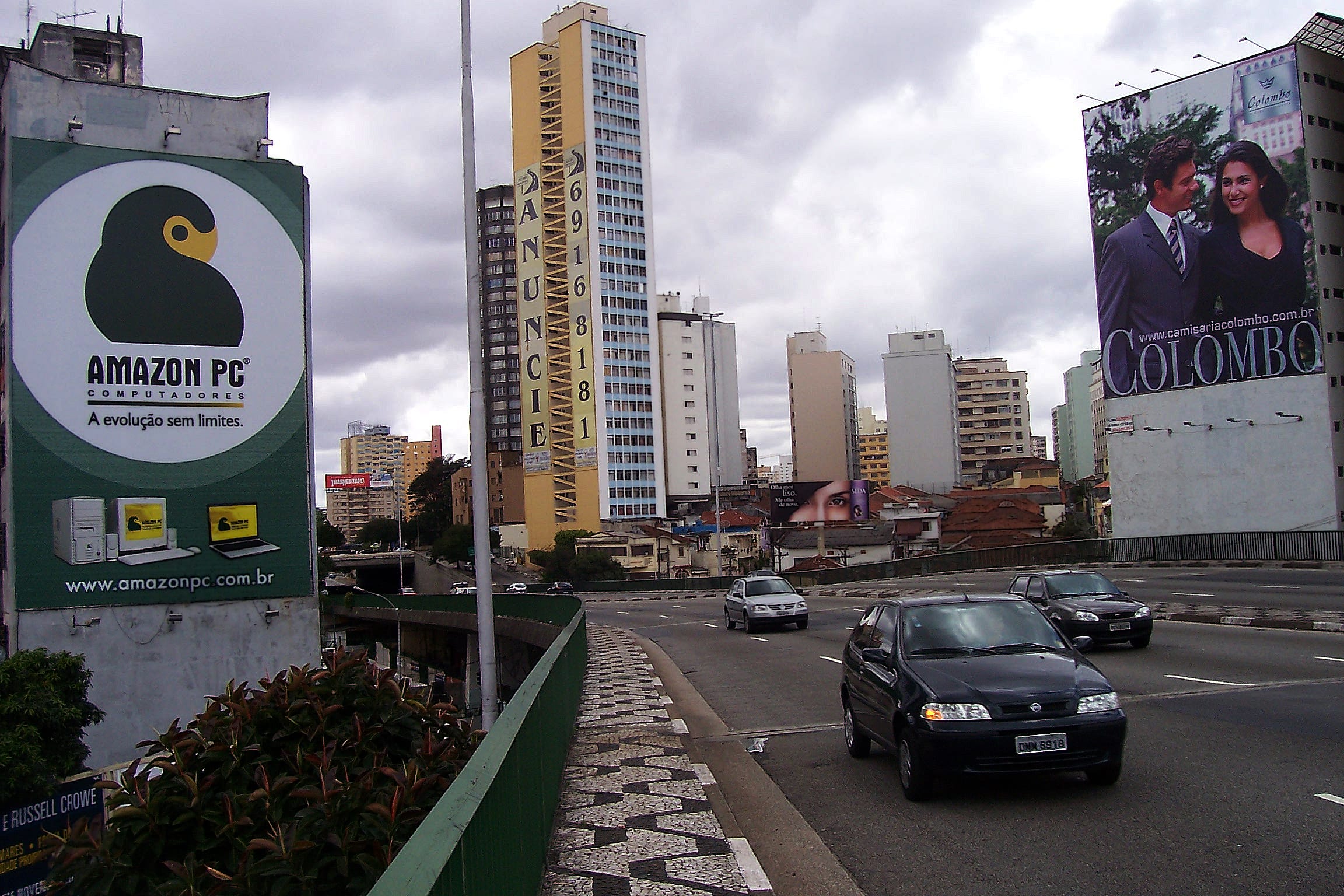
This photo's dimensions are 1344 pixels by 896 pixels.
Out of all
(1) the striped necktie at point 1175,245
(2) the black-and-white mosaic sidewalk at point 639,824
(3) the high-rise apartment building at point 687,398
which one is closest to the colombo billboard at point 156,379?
(2) the black-and-white mosaic sidewalk at point 639,824

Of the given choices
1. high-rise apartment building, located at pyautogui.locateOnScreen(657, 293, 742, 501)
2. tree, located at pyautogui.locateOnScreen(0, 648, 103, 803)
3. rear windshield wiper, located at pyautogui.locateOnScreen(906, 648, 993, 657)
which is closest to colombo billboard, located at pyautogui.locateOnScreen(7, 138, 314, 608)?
tree, located at pyautogui.locateOnScreen(0, 648, 103, 803)

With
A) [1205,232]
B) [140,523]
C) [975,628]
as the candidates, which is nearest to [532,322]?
[1205,232]

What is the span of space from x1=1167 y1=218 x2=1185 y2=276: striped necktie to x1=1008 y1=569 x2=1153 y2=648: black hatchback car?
53.2 m

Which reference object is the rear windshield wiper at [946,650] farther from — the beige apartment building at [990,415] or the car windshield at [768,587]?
the beige apartment building at [990,415]

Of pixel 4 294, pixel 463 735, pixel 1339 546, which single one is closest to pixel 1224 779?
pixel 463 735

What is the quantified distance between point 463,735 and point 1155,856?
4.33 metres

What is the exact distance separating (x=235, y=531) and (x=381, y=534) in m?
121

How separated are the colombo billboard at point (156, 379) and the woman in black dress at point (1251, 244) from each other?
54.6m

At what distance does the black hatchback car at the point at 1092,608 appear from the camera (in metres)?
16.8

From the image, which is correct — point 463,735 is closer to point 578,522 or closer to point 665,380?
point 578,522

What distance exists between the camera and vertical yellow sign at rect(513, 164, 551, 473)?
114 meters

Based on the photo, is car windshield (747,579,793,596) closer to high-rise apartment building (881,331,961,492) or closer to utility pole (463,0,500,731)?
utility pole (463,0,500,731)

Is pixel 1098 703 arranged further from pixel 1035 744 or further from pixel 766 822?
pixel 766 822

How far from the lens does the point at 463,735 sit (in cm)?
685
